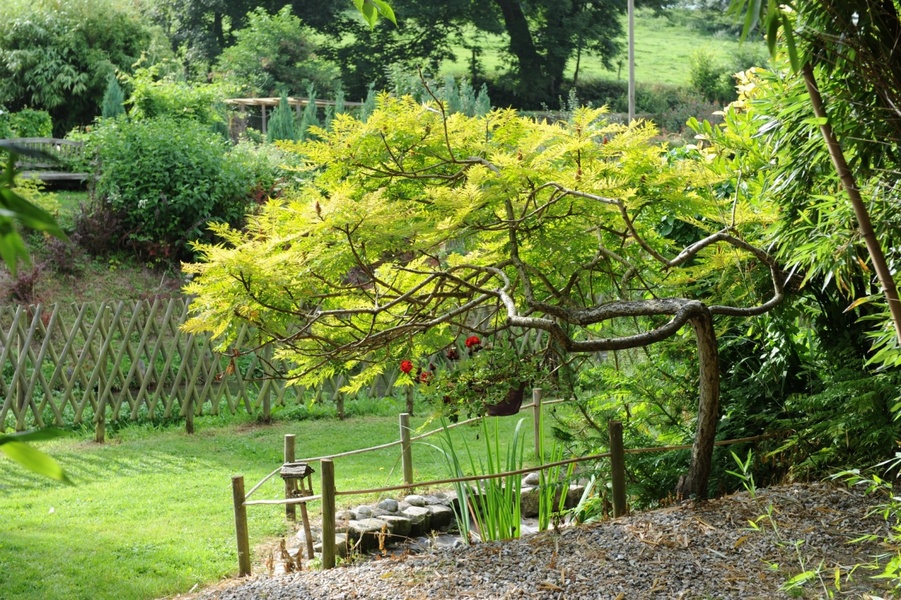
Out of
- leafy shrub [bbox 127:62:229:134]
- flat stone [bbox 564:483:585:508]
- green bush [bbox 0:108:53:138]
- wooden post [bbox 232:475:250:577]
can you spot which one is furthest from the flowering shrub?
green bush [bbox 0:108:53:138]

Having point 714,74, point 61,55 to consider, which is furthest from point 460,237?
point 714,74

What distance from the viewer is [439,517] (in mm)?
5742

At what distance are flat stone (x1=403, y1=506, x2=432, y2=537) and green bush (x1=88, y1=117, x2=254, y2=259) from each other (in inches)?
282

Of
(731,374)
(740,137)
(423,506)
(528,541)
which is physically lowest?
(423,506)

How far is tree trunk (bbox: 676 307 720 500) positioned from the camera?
393 cm

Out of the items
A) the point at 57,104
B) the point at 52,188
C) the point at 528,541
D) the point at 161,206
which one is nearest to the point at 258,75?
the point at 57,104

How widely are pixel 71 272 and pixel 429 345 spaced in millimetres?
8662

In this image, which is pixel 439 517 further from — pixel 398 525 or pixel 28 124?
pixel 28 124

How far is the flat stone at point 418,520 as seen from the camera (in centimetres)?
555

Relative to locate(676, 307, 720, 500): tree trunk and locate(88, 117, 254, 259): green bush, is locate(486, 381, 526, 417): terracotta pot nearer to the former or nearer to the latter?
locate(676, 307, 720, 500): tree trunk

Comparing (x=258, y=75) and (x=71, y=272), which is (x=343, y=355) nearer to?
(x=71, y=272)

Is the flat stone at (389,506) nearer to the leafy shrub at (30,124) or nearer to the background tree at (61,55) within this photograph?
the leafy shrub at (30,124)

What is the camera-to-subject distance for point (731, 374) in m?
5.08

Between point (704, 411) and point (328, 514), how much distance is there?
5.71ft
